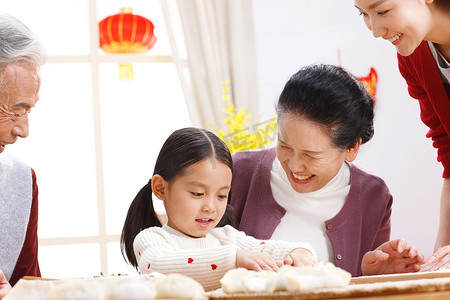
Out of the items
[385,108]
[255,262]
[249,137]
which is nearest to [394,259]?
[255,262]

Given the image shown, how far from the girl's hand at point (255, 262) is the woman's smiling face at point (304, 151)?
1.35ft

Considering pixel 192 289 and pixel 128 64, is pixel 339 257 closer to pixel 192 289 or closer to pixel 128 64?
pixel 192 289

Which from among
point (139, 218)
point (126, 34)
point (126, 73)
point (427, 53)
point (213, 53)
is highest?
point (126, 34)

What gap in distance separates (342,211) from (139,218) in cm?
57

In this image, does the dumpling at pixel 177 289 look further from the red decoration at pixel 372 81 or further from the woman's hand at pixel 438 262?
the red decoration at pixel 372 81

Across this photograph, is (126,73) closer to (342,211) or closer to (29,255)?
(29,255)

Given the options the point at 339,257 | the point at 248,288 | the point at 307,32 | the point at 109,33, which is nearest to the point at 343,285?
the point at 248,288

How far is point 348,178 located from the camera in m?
1.78

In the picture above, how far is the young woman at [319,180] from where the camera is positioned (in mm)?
1590

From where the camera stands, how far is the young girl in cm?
123

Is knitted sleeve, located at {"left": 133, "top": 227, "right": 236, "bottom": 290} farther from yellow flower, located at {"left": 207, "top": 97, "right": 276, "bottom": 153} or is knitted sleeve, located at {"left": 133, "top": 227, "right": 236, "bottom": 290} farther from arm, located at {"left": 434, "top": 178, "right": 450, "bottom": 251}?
yellow flower, located at {"left": 207, "top": 97, "right": 276, "bottom": 153}

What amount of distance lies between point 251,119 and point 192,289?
450cm

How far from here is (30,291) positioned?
27.7 inches

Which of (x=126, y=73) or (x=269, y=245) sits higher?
(x=126, y=73)
